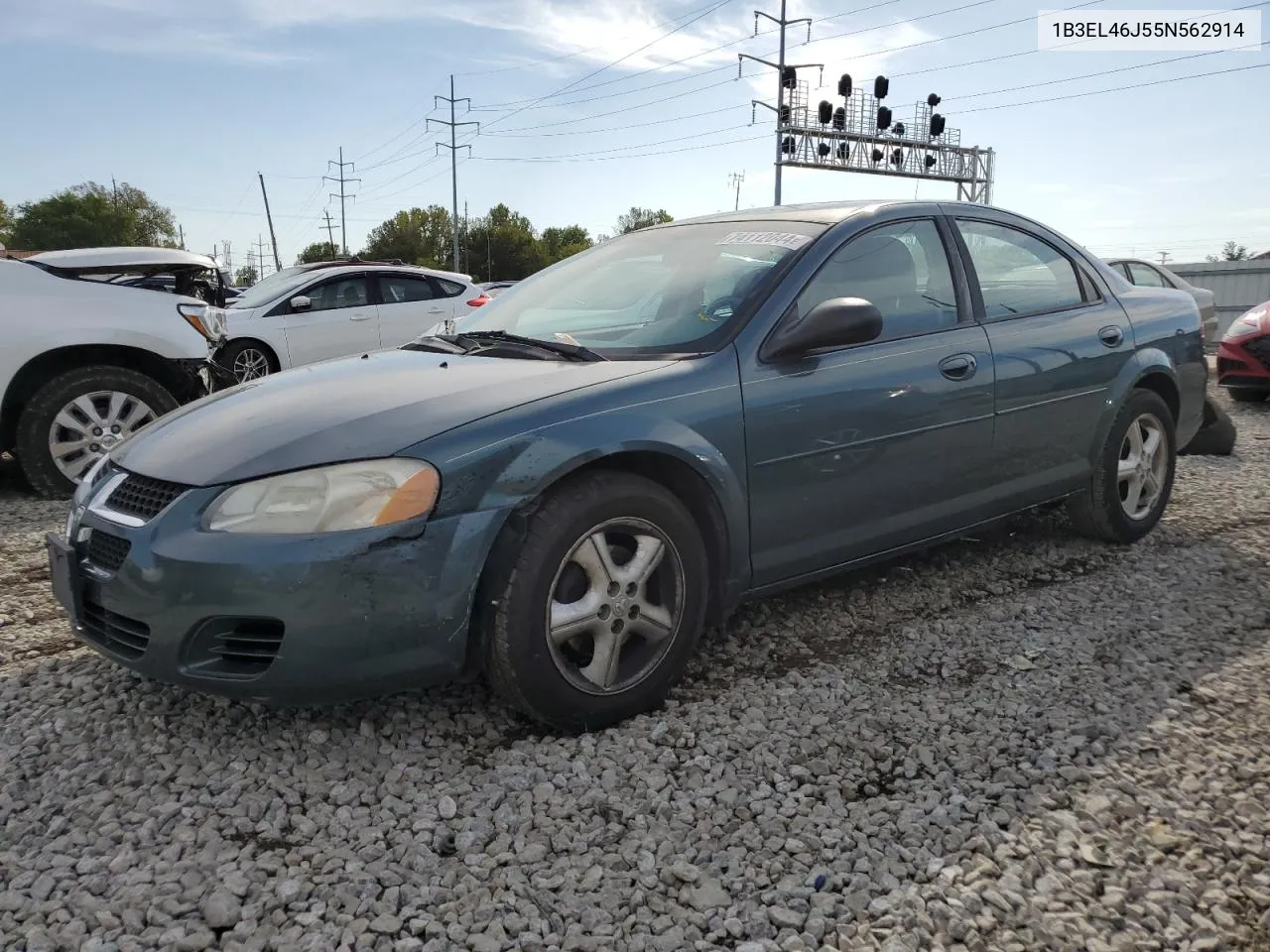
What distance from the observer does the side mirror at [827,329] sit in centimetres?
302

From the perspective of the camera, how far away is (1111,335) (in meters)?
4.28

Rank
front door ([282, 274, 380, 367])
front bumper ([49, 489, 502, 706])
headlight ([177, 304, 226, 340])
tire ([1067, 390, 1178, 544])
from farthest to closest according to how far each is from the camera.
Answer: front door ([282, 274, 380, 367]), headlight ([177, 304, 226, 340]), tire ([1067, 390, 1178, 544]), front bumper ([49, 489, 502, 706])

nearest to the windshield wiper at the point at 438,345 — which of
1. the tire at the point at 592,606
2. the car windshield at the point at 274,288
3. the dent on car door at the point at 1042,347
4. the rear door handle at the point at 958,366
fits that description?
the tire at the point at 592,606

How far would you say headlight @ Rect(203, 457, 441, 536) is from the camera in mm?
2395

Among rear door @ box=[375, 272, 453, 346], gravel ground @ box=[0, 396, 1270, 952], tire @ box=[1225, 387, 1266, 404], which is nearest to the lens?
gravel ground @ box=[0, 396, 1270, 952]

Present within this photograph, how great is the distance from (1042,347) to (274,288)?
30.2ft

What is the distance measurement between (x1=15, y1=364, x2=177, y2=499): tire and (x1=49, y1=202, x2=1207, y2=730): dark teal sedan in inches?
120

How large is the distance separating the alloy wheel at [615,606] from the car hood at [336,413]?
454 mm

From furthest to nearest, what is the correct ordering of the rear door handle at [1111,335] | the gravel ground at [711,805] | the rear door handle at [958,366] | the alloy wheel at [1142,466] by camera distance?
1. the alloy wheel at [1142,466]
2. the rear door handle at [1111,335]
3. the rear door handle at [958,366]
4. the gravel ground at [711,805]

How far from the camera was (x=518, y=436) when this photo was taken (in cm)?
255

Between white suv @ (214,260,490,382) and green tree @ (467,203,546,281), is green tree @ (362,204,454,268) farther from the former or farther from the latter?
white suv @ (214,260,490,382)

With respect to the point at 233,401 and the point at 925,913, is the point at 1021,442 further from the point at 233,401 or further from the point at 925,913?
the point at 233,401

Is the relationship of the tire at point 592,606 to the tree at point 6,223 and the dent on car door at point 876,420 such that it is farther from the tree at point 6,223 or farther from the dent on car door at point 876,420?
the tree at point 6,223

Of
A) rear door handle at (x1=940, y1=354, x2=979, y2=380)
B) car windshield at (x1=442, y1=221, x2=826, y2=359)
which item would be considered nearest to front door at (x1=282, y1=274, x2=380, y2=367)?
car windshield at (x1=442, y1=221, x2=826, y2=359)
